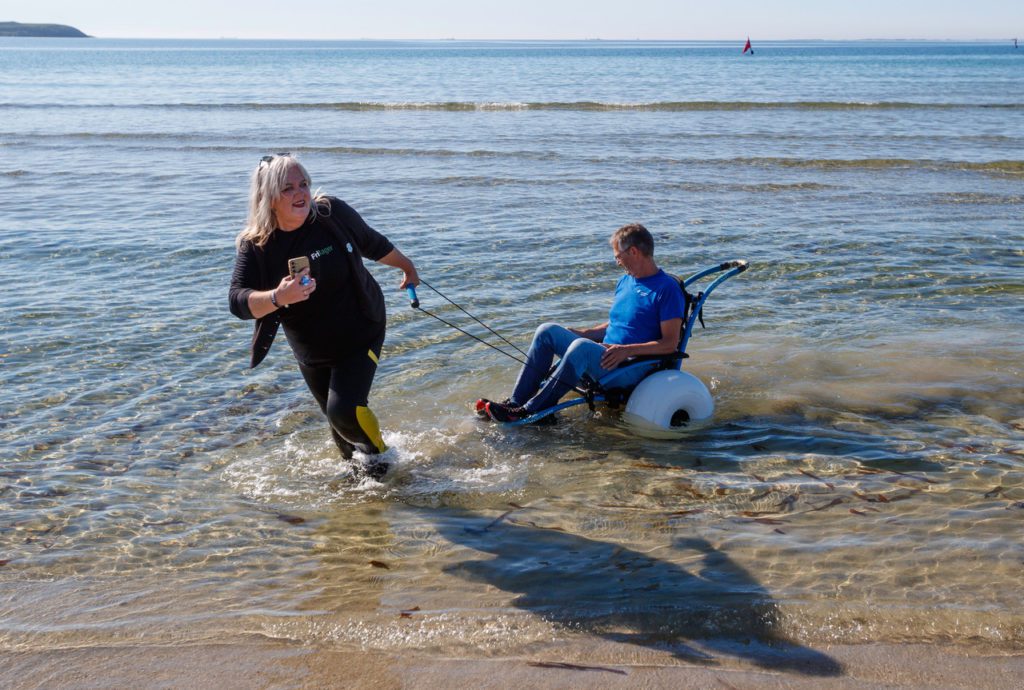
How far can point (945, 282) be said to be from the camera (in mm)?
10352

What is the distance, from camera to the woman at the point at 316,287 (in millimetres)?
5074

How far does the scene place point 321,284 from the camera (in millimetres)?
5355

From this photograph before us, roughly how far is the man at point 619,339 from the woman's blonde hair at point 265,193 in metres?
2.35

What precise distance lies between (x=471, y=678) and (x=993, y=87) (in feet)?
136

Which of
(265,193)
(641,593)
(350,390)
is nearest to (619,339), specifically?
(350,390)

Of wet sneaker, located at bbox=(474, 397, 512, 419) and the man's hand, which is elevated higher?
the man's hand

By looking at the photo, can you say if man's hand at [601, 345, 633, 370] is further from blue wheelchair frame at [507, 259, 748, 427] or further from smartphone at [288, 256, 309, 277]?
smartphone at [288, 256, 309, 277]

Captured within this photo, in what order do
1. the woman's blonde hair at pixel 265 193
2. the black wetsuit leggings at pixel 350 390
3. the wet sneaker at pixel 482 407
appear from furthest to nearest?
the wet sneaker at pixel 482 407 < the black wetsuit leggings at pixel 350 390 < the woman's blonde hair at pixel 265 193

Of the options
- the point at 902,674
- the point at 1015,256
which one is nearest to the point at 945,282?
the point at 1015,256

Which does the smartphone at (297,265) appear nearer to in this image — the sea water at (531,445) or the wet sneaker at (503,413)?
the sea water at (531,445)

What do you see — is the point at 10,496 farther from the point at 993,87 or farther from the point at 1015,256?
the point at 993,87

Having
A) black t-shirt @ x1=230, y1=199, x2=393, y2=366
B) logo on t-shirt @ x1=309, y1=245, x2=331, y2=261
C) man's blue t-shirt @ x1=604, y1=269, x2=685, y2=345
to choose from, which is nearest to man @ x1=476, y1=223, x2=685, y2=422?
man's blue t-shirt @ x1=604, y1=269, x2=685, y2=345

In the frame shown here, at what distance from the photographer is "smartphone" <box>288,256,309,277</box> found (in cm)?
489

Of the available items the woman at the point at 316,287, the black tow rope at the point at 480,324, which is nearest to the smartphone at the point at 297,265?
the woman at the point at 316,287
